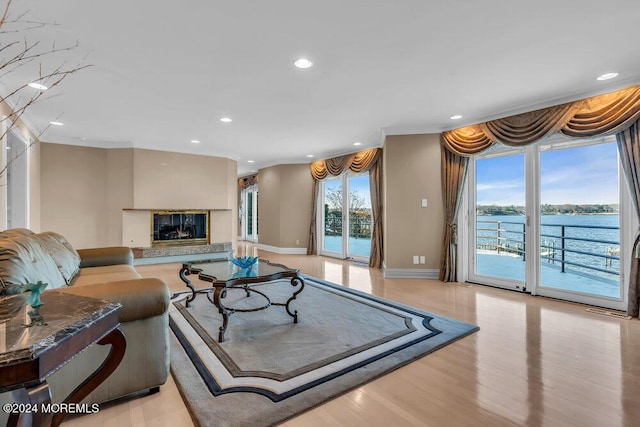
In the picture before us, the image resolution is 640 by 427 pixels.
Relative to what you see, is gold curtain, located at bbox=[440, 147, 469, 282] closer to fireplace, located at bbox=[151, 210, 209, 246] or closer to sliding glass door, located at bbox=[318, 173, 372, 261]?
sliding glass door, located at bbox=[318, 173, 372, 261]

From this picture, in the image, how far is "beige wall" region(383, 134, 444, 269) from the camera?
4.87 metres

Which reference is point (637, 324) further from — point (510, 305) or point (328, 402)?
point (328, 402)

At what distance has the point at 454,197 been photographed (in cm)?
465

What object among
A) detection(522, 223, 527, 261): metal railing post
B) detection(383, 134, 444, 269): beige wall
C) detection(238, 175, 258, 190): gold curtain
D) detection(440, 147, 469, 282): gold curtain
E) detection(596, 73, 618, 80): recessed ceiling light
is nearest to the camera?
detection(596, 73, 618, 80): recessed ceiling light

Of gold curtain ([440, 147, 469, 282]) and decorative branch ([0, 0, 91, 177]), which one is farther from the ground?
decorative branch ([0, 0, 91, 177])

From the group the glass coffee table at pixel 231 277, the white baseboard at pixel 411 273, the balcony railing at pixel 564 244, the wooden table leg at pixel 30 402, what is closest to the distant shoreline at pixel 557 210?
the balcony railing at pixel 564 244

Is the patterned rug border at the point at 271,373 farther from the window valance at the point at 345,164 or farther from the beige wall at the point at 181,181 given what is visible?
the beige wall at the point at 181,181

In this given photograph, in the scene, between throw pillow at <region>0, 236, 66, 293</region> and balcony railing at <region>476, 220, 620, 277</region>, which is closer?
throw pillow at <region>0, 236, 66, 293</region>

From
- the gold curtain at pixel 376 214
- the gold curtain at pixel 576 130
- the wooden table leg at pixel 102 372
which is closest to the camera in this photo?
the wooden table leg at pixel 102 372

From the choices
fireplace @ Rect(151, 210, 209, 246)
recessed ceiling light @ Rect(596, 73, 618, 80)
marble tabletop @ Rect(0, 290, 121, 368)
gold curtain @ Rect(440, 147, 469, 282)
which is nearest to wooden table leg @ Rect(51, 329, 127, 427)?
marble tabletop @ Rect(0, 290, 121, 368)

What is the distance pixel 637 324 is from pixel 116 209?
7855 mm

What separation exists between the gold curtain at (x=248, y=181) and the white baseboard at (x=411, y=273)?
607 centimetres

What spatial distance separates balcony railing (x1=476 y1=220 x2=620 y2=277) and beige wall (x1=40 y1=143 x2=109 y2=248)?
272 inches

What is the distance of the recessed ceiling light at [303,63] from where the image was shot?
269 centimetres
